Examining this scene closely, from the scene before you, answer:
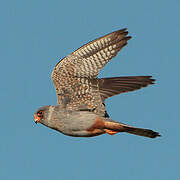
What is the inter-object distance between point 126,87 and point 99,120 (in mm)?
1468

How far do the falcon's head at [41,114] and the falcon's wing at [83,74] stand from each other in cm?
46

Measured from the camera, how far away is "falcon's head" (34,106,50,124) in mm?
10742

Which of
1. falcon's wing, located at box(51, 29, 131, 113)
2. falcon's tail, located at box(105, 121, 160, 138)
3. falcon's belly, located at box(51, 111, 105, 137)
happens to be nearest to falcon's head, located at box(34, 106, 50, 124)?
falcon's belly, located at box(51, 111, 105, 137)

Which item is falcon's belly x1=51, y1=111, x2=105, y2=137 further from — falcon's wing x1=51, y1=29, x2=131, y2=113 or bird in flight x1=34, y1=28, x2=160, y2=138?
falcon's wing x1=51, y1=29, x2=131, y2=113

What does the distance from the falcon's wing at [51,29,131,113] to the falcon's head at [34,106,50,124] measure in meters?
0.46

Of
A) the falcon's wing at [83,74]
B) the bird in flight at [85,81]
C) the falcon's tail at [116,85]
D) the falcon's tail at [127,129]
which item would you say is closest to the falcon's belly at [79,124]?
the bird in flight at [85,81]

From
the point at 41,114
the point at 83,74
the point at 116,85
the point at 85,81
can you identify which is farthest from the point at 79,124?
the point at 116,85

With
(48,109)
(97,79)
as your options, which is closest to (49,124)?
(48,109)

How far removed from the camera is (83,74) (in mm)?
11023

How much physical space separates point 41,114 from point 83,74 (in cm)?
159

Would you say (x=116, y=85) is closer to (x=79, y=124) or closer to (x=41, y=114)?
(x=79, y=124)

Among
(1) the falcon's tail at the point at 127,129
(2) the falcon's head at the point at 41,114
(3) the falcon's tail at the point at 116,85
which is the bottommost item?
(1) the falcon's tail at the point at 127,129

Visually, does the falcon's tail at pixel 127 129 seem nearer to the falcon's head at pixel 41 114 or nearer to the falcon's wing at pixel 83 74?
the falcon's wing at pixel 83 74

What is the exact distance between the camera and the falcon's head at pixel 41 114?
10.7m
